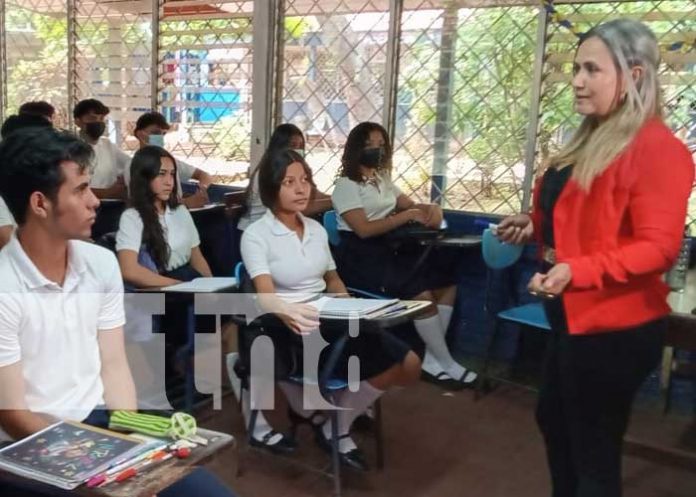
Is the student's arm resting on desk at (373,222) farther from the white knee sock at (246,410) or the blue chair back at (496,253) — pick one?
the white knee sock at (246,410)

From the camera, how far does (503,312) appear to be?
333 cm

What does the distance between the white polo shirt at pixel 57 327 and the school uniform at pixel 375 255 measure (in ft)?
6.47

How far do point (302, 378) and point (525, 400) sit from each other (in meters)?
1.41

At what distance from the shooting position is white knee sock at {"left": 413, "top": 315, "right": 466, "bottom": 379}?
3625mm

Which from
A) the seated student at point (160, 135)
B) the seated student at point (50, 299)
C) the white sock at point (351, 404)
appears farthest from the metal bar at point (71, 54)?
the seated student at point (50, 299)

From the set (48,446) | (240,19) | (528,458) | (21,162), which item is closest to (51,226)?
(21,162)

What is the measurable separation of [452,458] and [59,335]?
1686 mm

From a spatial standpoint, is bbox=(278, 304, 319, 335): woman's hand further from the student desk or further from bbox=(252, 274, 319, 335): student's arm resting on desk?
the student desk

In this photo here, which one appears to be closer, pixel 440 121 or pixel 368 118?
pixel 440 121

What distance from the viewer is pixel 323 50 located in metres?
4.34

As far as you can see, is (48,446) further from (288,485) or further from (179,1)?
(179,1)

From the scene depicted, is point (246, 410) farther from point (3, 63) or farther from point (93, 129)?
point (3, 63)

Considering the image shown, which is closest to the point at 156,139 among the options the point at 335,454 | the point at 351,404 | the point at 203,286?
the point at 203,286

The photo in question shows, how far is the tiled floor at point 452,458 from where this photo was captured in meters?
2.60
